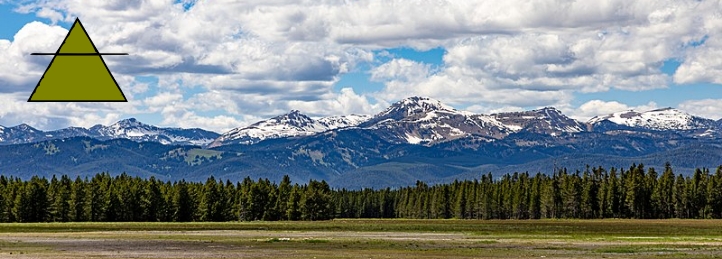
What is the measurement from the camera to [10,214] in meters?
187

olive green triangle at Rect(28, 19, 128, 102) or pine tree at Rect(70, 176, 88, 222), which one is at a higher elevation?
pine tree at Rect(70, 176, 88, 222)

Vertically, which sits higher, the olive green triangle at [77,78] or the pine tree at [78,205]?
the pine tree at [78,205]

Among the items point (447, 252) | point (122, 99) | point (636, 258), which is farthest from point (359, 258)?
point (122, 99)

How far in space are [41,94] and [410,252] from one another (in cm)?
5170

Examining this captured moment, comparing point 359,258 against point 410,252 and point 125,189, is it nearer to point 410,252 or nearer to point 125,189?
point 410,252

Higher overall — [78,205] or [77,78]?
[78,205]

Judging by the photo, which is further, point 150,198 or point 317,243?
point 150,198

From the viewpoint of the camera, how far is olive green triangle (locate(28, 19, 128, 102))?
1351cm

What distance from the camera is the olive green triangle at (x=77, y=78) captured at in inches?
532

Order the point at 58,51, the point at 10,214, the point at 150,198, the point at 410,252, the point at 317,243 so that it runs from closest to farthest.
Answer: the point at 58,51 < the point at 410,252 < the point at 317,243 < the point at 10,214 < the point at 150,198

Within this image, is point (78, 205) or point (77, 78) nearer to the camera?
point (77, 78)

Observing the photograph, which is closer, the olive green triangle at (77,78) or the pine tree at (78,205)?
the olive green triangle at (77,78)

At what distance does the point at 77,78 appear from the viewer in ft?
45.3

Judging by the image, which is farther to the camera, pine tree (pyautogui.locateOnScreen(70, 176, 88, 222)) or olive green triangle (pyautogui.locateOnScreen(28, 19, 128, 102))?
pine tree (pyautogui.locateOnScreen(70, 176, 88, 222))
